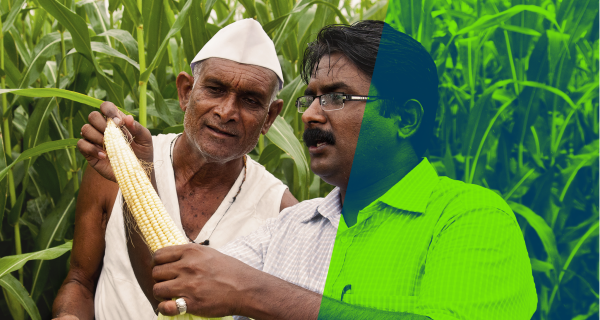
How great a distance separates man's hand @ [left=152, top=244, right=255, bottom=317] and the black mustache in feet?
1.59

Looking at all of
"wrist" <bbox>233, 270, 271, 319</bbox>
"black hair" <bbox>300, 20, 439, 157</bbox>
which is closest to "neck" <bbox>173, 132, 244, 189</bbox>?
"black hair" <bbox>300, 20, 439, 157</bbox>

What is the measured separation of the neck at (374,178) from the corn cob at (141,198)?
1.77ft

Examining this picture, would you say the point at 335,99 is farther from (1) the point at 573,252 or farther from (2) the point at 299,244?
(1) the point at 573,252

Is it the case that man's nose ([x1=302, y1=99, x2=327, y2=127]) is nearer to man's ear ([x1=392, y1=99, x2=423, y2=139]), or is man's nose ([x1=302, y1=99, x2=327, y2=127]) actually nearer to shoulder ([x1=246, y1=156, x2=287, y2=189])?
man's ear ([x1=392, y1=99, x2=423, y2=139])

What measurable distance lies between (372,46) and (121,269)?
1386 millimetres

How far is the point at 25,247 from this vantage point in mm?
2922

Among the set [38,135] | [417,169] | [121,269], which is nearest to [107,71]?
[38,135]

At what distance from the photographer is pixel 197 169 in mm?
2205

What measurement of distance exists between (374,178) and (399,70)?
33cm

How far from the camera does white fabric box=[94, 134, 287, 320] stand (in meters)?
2.04

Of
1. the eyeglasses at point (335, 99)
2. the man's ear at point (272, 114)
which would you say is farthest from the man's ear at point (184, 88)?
the eyeglasses at point (335, 99)

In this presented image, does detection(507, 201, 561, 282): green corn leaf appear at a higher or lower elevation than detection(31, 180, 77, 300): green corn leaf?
higher

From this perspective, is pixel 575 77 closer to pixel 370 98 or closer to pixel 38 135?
pixel 370 98

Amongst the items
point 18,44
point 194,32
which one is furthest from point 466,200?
point 18,44
